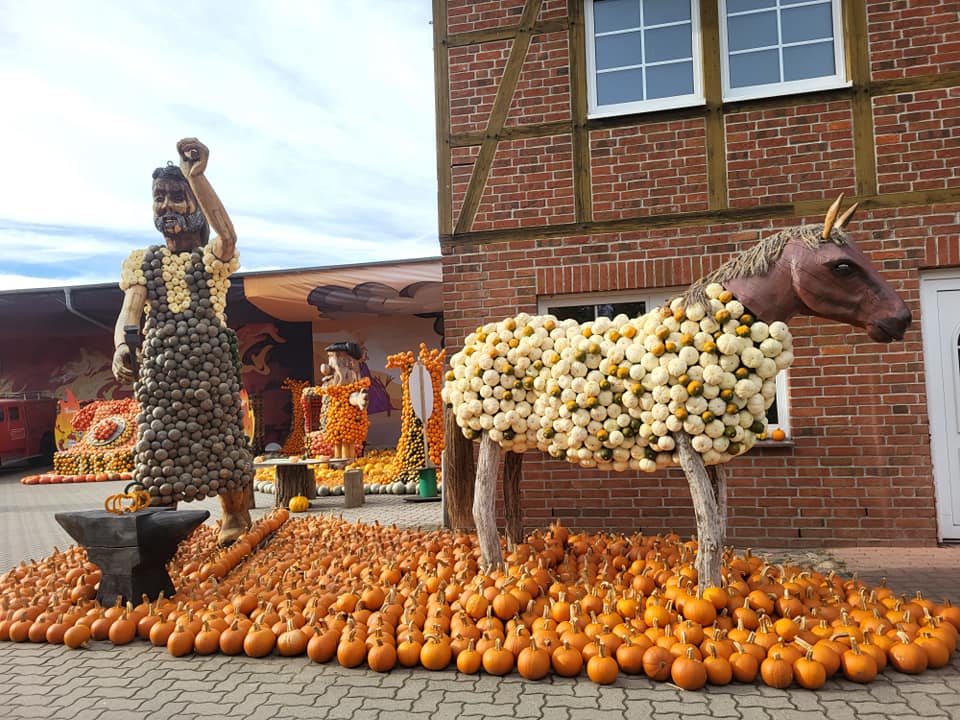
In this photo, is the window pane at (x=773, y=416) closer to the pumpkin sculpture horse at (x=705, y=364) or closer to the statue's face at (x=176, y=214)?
the pumpkin sculpture horse at (x=705, y=364)

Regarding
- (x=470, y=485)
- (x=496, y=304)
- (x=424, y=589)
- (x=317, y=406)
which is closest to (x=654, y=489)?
(x=470, y=485)

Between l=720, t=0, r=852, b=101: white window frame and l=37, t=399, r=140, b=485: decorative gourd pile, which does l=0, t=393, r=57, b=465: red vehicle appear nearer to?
l=37, t=399, r=140, b=485: decorative gourd pile

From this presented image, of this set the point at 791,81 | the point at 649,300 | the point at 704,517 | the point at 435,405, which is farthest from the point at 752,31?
the point at 435,405

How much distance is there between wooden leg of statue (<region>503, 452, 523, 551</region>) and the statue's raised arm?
124 inches

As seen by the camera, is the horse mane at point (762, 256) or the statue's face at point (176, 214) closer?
the horse mane at point (762, 256)

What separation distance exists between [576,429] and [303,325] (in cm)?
1328

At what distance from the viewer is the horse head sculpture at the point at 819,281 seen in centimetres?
363

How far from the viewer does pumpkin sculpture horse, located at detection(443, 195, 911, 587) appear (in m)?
3.71

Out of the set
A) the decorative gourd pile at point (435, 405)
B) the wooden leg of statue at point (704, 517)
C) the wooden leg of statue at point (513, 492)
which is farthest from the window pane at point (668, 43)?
the decorative gourd pile at point (435, 405)

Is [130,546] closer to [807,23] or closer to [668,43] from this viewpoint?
[668,43]

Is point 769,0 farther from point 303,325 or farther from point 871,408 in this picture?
point 303,325

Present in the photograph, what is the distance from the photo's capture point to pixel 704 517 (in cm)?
383

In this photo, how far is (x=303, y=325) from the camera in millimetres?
16438

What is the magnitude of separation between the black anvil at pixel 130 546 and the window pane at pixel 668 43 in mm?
5311
